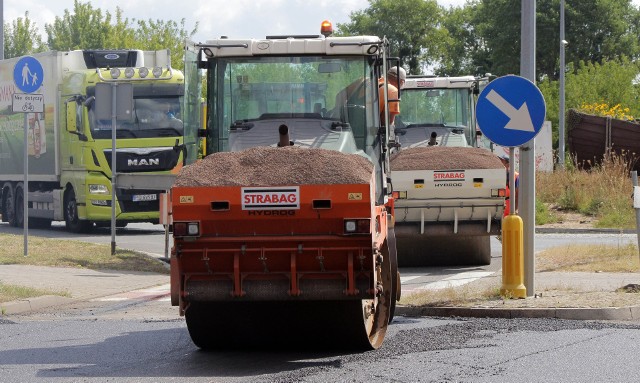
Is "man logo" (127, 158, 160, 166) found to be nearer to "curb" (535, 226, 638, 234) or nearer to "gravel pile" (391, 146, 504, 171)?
"curb" (535, 226, 638, 234)

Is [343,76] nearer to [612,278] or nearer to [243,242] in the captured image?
[243,242]

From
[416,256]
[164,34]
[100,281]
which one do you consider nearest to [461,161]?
[416,256]

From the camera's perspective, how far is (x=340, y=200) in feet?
32.2

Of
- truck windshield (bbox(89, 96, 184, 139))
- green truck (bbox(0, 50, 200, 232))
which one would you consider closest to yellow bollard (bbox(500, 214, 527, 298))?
green truck (bbox(0, 50, 200, 232))

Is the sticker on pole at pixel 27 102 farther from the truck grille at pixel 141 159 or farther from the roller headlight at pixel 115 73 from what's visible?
the truck grille at pixel 141 159

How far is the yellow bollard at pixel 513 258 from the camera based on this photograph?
547 inches

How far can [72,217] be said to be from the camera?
2858 cm

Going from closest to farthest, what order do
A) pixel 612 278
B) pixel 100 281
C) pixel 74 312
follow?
pixel 74 312 → pixel 612 278 → pixel 100 281

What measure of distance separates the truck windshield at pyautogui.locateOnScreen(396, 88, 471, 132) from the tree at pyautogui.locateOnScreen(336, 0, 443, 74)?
7424 centimetres

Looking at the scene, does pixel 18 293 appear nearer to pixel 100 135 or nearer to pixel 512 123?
pixel 512 123

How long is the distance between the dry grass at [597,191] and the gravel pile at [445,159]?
37.1 ft

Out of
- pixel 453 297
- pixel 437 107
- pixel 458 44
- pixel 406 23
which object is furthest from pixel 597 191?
pixel 406 23

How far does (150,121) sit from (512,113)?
14756mm

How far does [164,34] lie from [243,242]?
57400 millimetres
